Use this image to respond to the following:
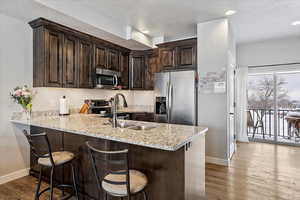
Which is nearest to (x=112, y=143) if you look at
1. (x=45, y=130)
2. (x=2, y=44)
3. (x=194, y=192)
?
(x=194, y=192)

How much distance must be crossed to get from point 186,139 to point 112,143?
80cm

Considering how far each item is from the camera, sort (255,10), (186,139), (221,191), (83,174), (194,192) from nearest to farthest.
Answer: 1. (186,139)
2. (194,192)
3. (83,174)
4. (221,191)
5. (255,10)

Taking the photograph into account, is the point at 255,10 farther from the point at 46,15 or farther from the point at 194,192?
the point at 46,15

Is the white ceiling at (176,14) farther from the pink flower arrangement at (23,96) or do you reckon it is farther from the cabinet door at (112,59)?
the pink flower arrangement at (23,96)

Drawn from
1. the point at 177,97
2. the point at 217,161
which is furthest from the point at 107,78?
the point at 217,161

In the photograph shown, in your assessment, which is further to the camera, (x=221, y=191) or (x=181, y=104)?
(x=181, y=104)

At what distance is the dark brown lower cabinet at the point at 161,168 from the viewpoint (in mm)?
1565

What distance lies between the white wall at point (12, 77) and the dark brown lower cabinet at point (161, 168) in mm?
1444

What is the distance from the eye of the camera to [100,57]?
12.8 feet

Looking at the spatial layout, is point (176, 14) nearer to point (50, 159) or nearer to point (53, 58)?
point (53, 58)

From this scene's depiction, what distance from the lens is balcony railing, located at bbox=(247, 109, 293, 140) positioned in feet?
16.2

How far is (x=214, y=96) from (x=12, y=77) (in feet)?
12.1

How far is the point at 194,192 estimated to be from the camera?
5.78 ft

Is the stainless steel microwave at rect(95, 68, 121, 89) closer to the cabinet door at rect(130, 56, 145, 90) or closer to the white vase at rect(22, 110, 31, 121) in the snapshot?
the cabinet door at rect(130, 56, 145, 90)
